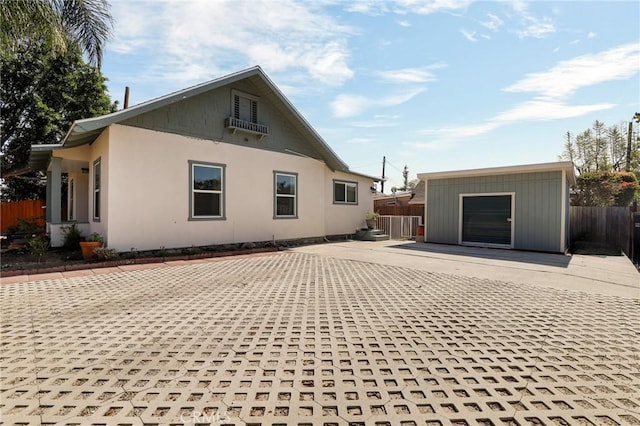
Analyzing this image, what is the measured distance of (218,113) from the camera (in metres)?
9.86

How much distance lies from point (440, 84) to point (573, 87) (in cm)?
419

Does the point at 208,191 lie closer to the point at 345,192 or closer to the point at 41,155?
the point at 41,155

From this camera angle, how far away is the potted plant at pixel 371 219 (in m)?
14.4

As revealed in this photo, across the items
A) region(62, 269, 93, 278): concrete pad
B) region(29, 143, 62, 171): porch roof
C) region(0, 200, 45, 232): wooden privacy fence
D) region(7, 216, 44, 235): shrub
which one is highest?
region(29, 143, 62, 171): porch roof

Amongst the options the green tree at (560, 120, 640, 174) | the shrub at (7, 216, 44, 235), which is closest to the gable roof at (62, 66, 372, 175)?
the shrub at (7, 216, 44, 235)

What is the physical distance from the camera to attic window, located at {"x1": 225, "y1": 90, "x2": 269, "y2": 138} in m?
10.0

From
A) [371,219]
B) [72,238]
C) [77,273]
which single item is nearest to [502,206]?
[371,219]

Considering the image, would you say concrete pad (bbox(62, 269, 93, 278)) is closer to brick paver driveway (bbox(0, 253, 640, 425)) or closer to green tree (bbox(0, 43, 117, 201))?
brick paver driveway (bbox(0, 253, 640, 425))

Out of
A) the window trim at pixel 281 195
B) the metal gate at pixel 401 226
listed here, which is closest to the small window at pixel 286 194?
the window trim at pixel 281 195

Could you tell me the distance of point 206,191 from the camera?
957cm

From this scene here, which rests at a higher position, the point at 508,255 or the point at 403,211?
the point at 403,211

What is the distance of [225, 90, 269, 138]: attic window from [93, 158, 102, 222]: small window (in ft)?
12.4

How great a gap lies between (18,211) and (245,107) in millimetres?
14655

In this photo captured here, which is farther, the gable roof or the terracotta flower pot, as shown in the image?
the terracotta flower pot
